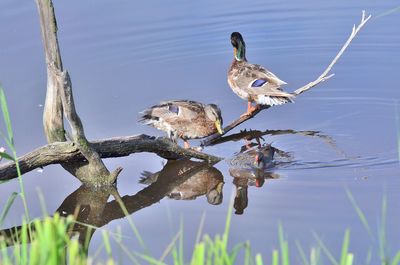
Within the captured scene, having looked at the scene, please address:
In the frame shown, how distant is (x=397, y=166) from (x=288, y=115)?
1771 millimetres

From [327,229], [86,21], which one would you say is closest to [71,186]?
[327,229]

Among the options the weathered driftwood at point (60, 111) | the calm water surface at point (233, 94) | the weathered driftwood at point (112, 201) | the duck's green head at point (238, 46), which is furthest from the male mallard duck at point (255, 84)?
the weathered driftwood at point (60, 111)

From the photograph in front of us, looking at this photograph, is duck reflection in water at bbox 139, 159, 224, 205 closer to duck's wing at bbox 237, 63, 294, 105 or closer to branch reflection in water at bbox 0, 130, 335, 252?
branch reflection in water at bbox 0, 130, 335, 252

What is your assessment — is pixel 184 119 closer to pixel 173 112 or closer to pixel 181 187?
pixel 173 112

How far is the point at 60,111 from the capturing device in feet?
23.1

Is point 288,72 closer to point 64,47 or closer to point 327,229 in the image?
point 64,47

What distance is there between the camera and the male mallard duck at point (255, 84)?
8.98 metres

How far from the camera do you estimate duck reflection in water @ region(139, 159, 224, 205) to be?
23.8ft

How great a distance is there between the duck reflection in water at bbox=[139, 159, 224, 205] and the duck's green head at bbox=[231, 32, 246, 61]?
230 centimetres

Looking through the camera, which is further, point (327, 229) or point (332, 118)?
point (332, 118)

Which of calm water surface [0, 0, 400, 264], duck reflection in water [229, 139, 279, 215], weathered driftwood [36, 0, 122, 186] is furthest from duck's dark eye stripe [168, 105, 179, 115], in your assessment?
weathered driftwood [36, 0, 122, 186]

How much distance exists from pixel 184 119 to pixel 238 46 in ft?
6.01

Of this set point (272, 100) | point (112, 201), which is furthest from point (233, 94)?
point (112, 201)

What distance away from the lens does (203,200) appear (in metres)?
7.13
